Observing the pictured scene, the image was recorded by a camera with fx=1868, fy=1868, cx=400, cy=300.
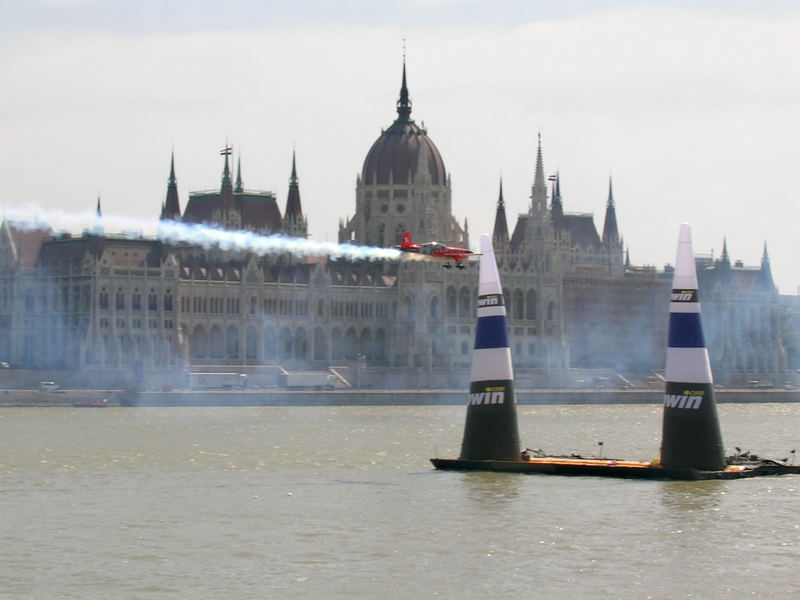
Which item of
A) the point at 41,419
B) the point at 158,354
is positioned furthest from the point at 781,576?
the point at 158,354

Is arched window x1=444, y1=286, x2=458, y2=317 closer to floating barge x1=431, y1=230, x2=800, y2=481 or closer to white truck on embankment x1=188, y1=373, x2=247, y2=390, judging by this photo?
white truck on embankment x1=188, y1=373, x2=247, y2=390

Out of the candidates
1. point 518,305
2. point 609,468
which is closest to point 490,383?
point 609,468

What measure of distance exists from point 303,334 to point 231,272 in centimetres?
927

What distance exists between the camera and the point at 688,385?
2430 inches

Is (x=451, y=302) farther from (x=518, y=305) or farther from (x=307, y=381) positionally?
(x=307, y=381)

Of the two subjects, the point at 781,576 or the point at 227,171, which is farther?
the point at 227,171

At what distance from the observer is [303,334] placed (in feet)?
597

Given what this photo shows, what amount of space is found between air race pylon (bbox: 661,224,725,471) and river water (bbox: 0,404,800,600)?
1218 millimetres

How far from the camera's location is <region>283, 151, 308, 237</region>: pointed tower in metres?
194

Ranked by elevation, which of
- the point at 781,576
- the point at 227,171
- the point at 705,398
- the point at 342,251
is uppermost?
the point at 227,171

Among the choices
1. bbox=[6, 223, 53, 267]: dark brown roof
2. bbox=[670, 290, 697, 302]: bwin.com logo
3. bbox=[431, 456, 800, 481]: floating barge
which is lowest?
bbox=[431, 456, 800, 481]: floating barge

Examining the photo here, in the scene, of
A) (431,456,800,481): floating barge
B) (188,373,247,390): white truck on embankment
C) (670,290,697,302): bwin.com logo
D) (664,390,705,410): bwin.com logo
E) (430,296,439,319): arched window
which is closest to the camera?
(670,290,697,302): bwin.com logo

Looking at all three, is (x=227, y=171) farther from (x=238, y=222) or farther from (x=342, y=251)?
(x=342, y=251)

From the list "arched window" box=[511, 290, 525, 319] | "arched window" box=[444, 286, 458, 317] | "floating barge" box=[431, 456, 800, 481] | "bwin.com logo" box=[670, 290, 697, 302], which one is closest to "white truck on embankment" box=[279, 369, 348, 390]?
"arched window" box=[444, 286, 458, 317]
